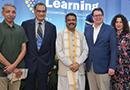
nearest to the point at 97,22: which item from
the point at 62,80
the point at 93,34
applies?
the point at 93,34

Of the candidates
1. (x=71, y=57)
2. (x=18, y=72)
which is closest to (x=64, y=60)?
(x=71, y=57)

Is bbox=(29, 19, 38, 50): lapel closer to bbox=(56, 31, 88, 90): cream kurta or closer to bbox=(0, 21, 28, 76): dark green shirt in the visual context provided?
bbox=(0, 21, 28, 76): dark green shirt

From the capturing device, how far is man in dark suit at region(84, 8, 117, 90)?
8.25ft

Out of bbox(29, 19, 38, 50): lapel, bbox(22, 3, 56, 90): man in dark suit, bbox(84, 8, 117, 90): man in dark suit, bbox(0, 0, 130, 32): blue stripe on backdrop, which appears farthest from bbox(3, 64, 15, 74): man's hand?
bbox(0, 0, 130, 32): blue stripe on backdrop

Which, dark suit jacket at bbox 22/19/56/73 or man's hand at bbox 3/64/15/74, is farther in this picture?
dark suit jacket at bbox 22/19/56/73

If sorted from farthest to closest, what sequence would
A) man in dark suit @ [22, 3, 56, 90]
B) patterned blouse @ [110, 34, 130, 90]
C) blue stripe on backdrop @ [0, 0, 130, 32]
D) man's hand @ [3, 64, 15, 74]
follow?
1. blue stripe on backdrop @ [0, 0, 130, 32]
2. patterned blouse @ [110, 34, 130, 90]
3. man in dark suit @ [22, 3, 56, 90]
4. man's hand @ [3, 64, 15, 74]

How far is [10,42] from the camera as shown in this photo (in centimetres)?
223

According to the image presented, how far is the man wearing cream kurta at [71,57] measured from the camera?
2527mm

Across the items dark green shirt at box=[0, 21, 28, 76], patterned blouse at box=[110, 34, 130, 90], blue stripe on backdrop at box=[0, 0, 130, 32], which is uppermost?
blue stripe on backdrop at box=[0, 0, 130, 32]

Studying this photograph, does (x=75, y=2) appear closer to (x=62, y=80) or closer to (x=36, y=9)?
(x=36, y=9)

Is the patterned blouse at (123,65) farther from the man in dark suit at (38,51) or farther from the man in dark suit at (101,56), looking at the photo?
the man in dark suit at (38,51)

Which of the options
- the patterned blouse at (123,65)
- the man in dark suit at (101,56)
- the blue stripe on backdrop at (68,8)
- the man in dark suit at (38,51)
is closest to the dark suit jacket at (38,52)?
the man in dark suit at (38,51)

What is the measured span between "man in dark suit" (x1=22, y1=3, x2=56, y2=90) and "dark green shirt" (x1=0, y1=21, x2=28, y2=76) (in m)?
0.19

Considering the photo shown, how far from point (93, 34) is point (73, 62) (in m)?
0.64
